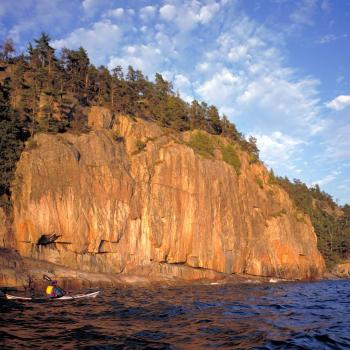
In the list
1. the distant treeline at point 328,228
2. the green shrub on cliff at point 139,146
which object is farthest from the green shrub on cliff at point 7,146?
the distant treeline at point 328,228

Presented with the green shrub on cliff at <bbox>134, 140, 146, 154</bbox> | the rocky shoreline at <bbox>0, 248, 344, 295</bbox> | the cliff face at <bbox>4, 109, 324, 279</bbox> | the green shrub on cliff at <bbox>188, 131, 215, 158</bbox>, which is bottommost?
the rocky shoreline at <bbox>0, 248, 344, 295</bbox>

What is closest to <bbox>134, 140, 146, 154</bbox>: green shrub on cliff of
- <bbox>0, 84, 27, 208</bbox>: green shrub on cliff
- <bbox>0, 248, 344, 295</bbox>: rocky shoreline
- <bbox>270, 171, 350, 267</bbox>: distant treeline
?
<bbox>0, 84, 27, 208</bbox>: green shrub on cliff

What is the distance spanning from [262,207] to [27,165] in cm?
4288

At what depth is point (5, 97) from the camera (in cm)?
4691

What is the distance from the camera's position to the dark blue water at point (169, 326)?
13.0 meters

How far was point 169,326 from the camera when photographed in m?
16.5

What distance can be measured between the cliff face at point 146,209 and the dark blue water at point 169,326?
19.3m

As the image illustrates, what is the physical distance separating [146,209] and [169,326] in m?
35.1

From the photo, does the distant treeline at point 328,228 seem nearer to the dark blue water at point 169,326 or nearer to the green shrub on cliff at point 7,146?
the green shrub on cliff at point 7,146

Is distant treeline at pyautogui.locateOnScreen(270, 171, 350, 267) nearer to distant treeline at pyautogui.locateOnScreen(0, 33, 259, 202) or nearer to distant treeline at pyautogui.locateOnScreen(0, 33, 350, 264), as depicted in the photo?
distant treeline at pyautogui.locateOnScreen(0, 33, 350, 264)

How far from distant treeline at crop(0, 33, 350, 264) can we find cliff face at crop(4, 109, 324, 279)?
2.21 m

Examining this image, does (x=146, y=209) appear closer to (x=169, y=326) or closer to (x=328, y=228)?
(x=169, y=326)

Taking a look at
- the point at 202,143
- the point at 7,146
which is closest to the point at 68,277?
the point at 7,146

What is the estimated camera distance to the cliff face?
41.8 metres
